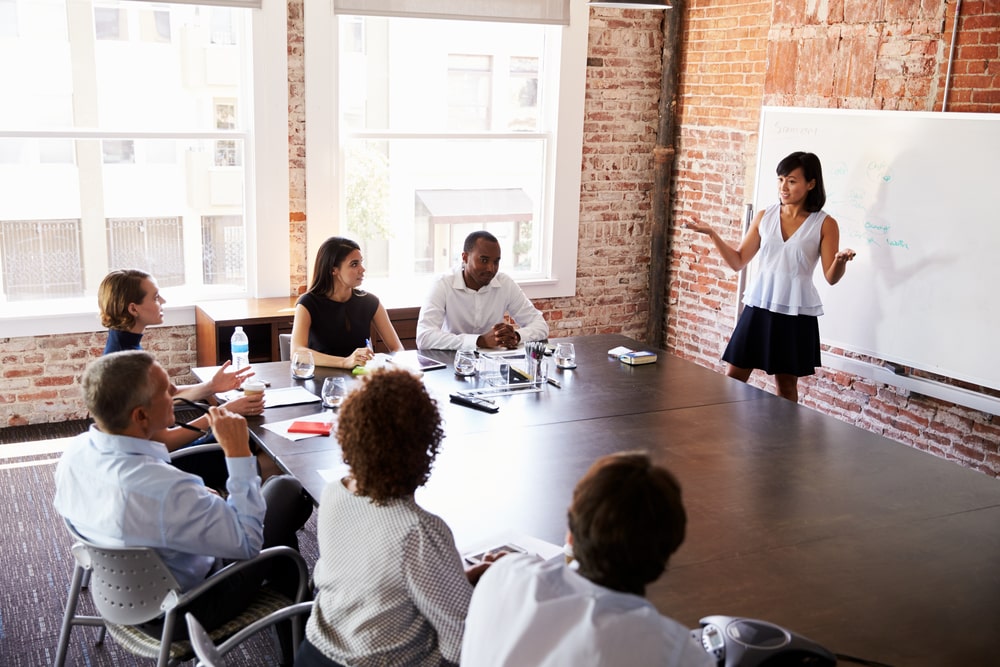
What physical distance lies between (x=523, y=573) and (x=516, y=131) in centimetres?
567

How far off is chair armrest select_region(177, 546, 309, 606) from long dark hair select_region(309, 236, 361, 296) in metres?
1.91

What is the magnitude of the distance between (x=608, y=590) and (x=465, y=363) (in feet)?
8.24

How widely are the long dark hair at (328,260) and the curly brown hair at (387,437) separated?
254 cm

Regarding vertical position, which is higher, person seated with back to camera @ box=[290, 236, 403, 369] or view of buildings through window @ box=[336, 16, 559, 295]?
view of buildings through window @ box=[336, 16, 559, 295]

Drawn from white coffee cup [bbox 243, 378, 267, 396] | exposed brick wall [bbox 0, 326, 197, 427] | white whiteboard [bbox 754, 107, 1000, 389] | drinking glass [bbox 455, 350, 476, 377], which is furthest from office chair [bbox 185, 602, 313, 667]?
Answer: white whiteboard [bbox 754, 107, 1000, 389]

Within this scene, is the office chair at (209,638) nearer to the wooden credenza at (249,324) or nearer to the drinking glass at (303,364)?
the drinking glass at (303,364)

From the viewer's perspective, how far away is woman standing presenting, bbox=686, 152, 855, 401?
5328 millimetres

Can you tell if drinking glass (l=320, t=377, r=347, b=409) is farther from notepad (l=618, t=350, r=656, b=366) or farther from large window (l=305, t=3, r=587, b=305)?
large window (l=305, t=3, r=587, b=305)

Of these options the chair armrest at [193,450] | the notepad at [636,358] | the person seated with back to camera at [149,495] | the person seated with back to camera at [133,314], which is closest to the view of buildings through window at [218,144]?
the person seated with back to camera at [133,314]

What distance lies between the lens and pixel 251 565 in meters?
2.81

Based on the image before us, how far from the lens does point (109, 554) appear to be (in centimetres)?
253

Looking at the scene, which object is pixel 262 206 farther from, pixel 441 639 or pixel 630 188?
pixel 441 639

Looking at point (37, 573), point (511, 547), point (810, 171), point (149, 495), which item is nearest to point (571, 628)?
point (511, 547)

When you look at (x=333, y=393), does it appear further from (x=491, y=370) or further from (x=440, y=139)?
Result: (x=440, y=139)
